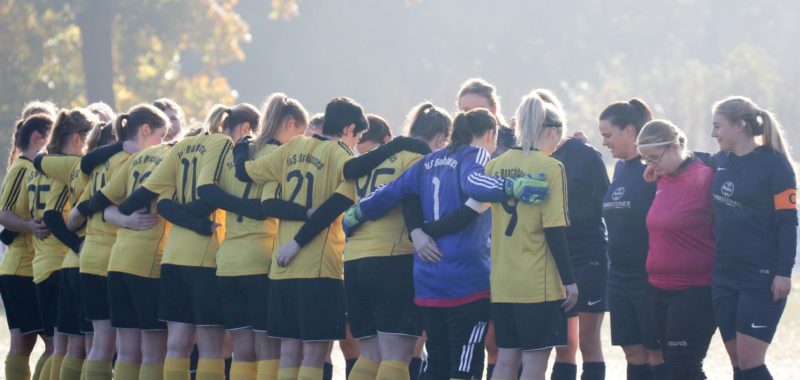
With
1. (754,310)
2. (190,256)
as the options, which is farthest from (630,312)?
(190,256)

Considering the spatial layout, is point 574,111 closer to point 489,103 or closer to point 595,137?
point 595,137

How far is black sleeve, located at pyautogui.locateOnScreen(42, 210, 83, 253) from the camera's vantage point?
30.9 feet

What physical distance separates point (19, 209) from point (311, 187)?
9.68 ft

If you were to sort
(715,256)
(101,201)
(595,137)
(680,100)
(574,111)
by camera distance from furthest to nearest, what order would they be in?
1. (574,111)
2. (595,137)
3. (680,100)
4. (101,201)
5. (715,256)

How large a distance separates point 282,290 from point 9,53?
28.9 metres

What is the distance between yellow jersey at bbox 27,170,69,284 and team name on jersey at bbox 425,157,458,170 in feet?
10.5

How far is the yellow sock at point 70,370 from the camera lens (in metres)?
9.34

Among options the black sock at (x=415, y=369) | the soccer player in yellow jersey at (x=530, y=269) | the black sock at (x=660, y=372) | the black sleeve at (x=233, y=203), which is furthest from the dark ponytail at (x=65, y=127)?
the black sock at (x=660, y=372)

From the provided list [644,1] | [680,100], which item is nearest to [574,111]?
[680,100]

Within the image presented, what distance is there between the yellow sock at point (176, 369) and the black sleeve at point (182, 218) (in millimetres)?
825

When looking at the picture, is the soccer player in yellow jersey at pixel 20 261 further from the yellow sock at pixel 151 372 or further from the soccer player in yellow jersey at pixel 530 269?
the soccer player in yellow jersey at pixel 530 269

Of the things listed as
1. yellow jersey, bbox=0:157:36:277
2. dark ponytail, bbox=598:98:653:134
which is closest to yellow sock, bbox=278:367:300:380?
dark ponytail, bbox=598:98:653:134

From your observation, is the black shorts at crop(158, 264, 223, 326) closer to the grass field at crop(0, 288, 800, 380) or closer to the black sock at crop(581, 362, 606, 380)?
the black sock at crop(581, 362, 606, 380)

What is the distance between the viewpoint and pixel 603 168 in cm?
886
